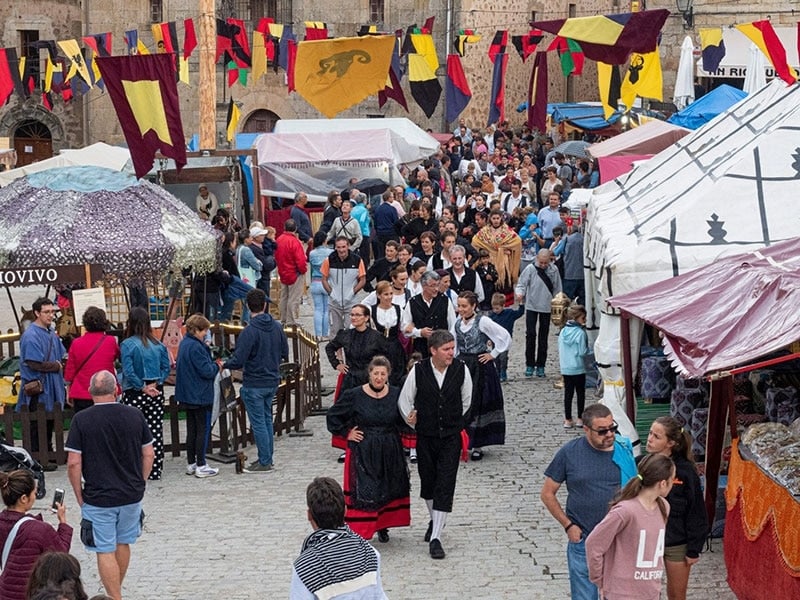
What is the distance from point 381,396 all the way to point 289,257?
8601 millimetres

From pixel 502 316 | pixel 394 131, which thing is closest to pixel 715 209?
pixel 502 316

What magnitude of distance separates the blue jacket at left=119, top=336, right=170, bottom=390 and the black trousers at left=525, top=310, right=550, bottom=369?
5.11 m

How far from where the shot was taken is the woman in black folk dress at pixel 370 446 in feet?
30.5

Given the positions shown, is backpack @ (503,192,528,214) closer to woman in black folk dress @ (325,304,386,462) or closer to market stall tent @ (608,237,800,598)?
woman in black folk dress @ (325,304,386,462)

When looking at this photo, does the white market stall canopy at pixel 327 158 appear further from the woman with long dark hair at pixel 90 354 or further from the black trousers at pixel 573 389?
the woman with long dark hair at pixel 90 354

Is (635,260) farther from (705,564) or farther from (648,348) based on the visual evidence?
(705,564)

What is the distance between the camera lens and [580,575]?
7.34 meters

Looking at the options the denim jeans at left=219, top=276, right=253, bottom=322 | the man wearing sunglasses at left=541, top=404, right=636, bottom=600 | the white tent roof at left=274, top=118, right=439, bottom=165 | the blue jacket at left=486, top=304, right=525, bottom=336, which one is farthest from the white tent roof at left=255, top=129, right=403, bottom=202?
the man wearing sunglasses at left=541, top=404, right=636, bottom=600

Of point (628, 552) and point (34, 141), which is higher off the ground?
point (628, 552)

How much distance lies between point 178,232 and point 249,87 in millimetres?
25671

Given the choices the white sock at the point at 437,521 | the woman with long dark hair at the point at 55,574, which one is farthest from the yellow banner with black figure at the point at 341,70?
the woman with long dark hair at the point at 55,574

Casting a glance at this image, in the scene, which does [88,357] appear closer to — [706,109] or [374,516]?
[374,516]

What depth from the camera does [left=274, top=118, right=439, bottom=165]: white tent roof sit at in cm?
2697

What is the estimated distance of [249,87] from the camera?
39.0 metres
